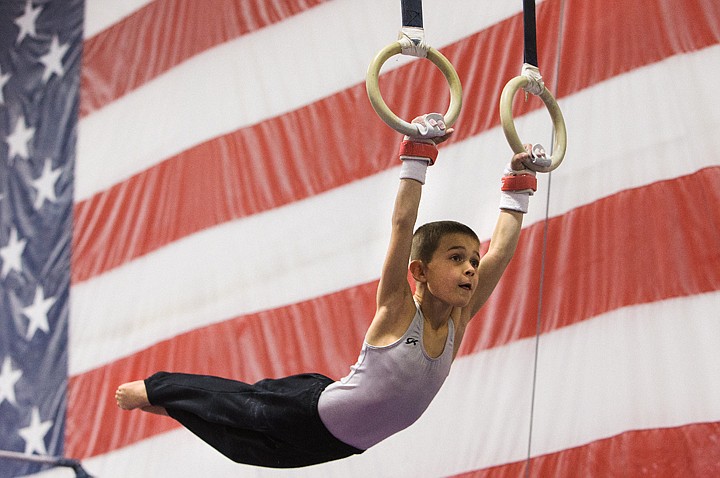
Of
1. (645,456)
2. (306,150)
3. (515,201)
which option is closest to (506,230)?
(515,201)

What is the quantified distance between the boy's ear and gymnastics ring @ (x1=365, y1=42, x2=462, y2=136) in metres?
0.38

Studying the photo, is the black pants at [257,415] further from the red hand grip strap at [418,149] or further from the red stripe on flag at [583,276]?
the red stripe on flag at [583,276]

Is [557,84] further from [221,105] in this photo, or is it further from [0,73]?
[0,73]

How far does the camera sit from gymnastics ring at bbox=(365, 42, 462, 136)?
2.53m

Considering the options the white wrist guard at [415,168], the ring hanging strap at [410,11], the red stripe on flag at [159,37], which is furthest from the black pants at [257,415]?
the red stripe on flag at [159,37]

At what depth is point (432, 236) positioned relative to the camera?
2.80 meters

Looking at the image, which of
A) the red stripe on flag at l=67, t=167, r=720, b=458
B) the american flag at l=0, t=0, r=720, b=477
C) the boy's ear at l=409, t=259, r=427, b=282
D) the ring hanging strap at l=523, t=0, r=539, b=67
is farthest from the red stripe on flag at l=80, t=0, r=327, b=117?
the boy's ear at l=409, t=259, r=427, b=282

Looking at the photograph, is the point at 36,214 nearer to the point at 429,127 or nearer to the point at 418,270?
the point at 418,270

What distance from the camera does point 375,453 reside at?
405 cm

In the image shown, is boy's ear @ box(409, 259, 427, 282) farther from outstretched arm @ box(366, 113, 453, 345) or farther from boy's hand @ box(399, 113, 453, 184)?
boy's hand @ box(399, 113, 453, 184)

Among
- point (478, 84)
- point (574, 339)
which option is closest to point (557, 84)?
point (478, 84)

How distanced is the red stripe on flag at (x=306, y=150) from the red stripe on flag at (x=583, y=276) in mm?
501

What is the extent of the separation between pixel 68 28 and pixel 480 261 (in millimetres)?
3631

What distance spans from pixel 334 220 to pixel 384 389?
5.87 ft
